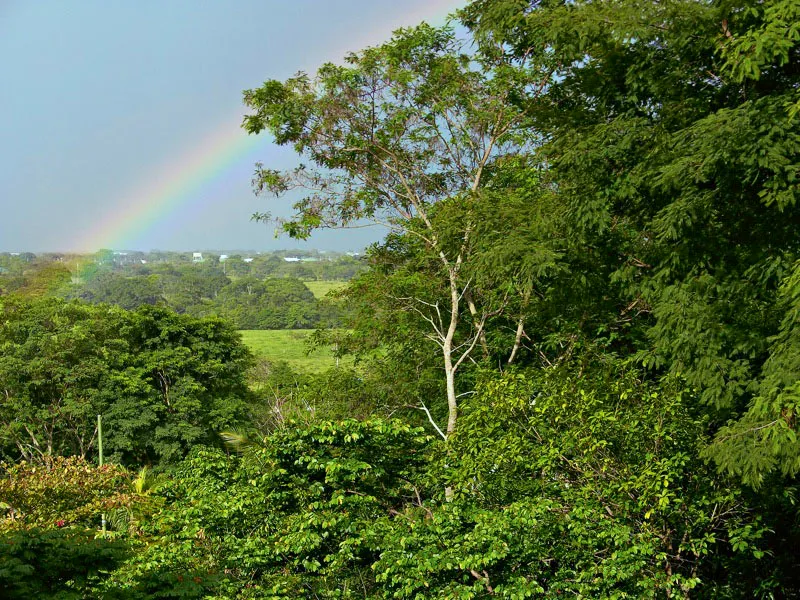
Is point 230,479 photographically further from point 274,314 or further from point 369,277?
point 274,314

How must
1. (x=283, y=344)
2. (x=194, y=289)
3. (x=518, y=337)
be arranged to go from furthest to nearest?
(x=194, y=289)
(x=283, y=344)
(x=518, y=337)

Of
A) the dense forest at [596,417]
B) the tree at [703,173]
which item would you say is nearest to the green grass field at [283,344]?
the dense forest at [596,417]

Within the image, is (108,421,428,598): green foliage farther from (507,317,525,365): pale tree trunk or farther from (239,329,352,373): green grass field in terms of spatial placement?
(239,329,352,373): green grass field

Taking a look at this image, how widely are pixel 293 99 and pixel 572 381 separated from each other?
709cm

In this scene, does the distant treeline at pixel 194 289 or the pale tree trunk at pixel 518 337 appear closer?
the pale tree trunk at pixel 518 337

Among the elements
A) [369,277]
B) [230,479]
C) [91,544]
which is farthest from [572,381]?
[369,277]

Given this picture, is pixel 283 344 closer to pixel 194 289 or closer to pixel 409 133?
pixel 194 289

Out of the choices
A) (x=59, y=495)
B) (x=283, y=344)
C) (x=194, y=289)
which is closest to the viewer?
(x=59, y=495)

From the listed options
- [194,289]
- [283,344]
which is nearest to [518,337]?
[283,344]

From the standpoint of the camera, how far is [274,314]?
213 ft

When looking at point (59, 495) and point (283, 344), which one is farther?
point (283, 344)

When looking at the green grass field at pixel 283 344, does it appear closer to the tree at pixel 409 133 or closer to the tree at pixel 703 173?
the tree at pixel 409 133

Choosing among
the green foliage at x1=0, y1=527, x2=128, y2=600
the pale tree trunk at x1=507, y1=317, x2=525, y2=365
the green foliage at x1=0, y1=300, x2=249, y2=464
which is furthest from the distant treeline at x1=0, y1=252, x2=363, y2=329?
the green foliage at x1=0, y1=527, x2=128, y2=600

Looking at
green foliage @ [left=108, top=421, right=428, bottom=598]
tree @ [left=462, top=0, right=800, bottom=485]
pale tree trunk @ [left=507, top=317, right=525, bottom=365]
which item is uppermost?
tree @ [left=462, top=0, right=800, bottom=485]
